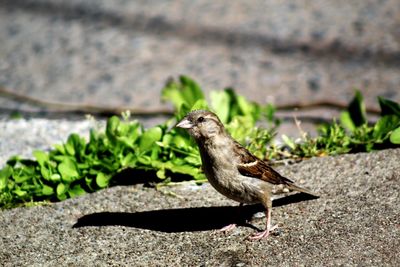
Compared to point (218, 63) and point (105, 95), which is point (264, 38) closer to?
point (218, 63)

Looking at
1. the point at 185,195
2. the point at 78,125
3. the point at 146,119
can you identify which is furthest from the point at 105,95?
the point at 185,195

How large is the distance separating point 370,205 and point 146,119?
3.70m

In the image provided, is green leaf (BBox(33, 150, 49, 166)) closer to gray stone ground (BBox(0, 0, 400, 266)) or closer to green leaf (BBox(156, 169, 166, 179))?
gray stone ground (BBox(0, 0, 400, 266))

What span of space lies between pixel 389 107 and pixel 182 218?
204 cm

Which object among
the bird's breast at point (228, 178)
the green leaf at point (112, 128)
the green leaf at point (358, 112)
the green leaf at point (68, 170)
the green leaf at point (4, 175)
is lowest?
the green leaf at point (4, 175)

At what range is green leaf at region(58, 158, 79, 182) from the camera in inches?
229

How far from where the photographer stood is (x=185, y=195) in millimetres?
5742

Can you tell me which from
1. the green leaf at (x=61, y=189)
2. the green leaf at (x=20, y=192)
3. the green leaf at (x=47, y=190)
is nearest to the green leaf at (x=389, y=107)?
the green leaf at (x=61, y=189)

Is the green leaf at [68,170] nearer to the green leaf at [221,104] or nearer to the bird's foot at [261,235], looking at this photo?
the green leaf at [221,104]

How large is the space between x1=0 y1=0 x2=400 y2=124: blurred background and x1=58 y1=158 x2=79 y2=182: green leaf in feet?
9.74

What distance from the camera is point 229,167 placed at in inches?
199

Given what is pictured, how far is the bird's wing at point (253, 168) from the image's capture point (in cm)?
512

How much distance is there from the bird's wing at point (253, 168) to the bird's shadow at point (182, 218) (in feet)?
1.09

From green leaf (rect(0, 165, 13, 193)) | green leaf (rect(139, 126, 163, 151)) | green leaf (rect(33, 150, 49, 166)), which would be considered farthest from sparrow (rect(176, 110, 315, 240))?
green leaf (rect(0, 165, 13, 193))
